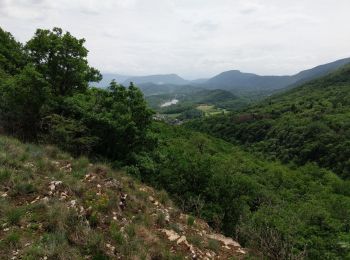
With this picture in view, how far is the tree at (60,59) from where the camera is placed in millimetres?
22500

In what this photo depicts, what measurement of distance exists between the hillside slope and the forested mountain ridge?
85.3 m

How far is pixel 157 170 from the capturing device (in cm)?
1920

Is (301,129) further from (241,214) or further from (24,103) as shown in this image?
(24,103)

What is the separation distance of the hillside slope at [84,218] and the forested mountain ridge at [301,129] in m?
85.3

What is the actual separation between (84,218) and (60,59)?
1631 cm

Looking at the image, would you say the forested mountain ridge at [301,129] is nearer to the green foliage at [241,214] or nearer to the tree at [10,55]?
the green foliage at [241,214]

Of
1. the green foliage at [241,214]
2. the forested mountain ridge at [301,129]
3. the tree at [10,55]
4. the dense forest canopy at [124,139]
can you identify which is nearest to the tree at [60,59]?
the dense forest canopy at [124,139]

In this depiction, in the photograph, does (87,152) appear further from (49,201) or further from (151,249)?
→ (151,249)

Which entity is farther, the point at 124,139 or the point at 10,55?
the point at 10,55

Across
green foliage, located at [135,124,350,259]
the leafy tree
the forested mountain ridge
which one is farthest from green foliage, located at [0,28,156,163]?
the forested mountain ridge

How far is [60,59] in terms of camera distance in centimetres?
2259

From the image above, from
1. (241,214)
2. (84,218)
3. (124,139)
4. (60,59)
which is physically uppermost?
(60,59)

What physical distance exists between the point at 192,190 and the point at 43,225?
12.2 meters

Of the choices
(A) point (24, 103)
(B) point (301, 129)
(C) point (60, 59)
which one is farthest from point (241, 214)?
(B) point (301, 129)
